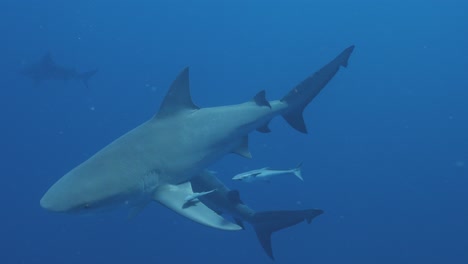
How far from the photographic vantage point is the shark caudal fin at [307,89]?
7.00 m

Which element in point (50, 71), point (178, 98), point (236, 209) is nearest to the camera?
point (178, 98)

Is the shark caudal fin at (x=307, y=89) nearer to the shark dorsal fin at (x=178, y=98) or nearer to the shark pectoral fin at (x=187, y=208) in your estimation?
the shark dorsal fin at (x=178, y=98)

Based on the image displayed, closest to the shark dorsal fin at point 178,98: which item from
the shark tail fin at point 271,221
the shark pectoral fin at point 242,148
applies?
the shark pectoral fin at point 242,148

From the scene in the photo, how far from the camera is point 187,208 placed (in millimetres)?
4941

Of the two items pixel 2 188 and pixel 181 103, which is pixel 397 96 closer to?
pixel 2 188

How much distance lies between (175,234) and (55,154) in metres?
12.0

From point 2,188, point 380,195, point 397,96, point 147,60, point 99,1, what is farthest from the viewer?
point 99,1

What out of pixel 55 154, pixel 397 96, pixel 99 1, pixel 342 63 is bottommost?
pixel 342 63

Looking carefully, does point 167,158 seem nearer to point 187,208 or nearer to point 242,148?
point 187,208

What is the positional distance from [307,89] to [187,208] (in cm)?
311

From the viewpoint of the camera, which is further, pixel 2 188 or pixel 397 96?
pixel 397 96

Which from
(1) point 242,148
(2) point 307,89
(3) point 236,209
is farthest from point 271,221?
(2) point 307,89

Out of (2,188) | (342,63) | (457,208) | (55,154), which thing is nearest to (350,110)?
(457,208)

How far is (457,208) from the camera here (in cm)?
2462
